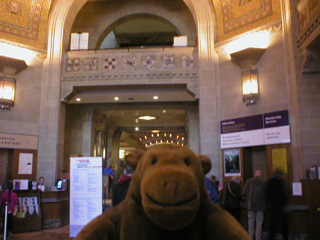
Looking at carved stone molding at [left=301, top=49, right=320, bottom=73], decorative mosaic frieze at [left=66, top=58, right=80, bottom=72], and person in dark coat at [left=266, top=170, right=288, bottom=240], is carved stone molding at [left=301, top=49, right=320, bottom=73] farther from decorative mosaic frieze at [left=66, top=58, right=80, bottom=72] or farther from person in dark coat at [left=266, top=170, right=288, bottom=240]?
decorative mosaic frieze at [left=66, top=58, right=80, bottom=72]

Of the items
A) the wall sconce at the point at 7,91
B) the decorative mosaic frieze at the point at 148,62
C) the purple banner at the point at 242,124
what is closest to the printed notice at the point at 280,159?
the purple banner at the point at 242,124

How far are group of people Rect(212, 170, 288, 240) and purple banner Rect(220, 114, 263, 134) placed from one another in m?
3.32

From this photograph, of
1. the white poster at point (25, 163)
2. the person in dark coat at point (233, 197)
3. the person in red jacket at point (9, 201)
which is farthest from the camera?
the white poster at point (25, 163)

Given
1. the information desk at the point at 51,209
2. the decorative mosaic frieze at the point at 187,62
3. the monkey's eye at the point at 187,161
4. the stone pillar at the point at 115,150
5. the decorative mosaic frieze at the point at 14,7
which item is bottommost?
the information desk at the point at 51,209

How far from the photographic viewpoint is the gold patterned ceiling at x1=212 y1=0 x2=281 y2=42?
33.4 feet

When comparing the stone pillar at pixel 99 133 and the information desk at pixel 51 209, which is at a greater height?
the stone pillar at pixel 99 133

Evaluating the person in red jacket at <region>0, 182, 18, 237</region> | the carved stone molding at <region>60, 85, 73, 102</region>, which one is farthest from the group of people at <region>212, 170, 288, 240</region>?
the carved stone molding at <region>60, 85, 73, 102</region>

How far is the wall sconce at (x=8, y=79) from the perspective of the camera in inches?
444

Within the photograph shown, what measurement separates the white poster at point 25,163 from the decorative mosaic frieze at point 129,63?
4922 millimetres

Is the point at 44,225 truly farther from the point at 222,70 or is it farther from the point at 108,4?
the point at 108,4

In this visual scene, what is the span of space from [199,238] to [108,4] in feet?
50.4

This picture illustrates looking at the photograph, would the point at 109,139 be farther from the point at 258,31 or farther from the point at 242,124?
the point at 258,31

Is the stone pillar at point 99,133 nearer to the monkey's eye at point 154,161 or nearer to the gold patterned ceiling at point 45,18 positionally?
the gold patterned ceiling at point 45,18

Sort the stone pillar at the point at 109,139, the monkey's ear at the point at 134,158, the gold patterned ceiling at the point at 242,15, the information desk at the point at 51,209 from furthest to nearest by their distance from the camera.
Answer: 1. the stone pillar at the point at 109,139
2. the gold patterned ceiling at the point at 242,15
3. the information desk at the point at 51,209
4. the monkey's ear at the point at 134,158
